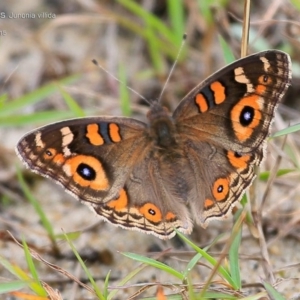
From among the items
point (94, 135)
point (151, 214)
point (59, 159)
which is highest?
point (94, 135)

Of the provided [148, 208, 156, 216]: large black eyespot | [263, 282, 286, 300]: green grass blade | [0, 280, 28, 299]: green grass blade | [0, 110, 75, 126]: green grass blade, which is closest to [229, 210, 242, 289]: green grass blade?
[263, 282, 286, 300]: green grass blade

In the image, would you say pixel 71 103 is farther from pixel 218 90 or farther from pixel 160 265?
pixel 160 265

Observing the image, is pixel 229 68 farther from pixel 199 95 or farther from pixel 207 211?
pixel 207 211

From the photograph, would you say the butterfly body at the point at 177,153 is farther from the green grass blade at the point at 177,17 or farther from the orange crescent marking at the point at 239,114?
the green grass blade at the point at 177,17

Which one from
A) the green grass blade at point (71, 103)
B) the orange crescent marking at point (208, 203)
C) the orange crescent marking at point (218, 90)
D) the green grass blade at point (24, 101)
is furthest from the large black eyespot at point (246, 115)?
the green grass blade at point (24, 101)

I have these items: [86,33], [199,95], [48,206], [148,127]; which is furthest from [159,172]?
[86,33]

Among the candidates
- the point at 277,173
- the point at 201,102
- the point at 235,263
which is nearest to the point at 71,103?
the point at 201,102
